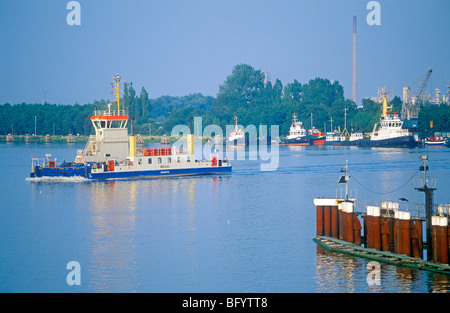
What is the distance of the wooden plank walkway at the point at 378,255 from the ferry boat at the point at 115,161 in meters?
37.9

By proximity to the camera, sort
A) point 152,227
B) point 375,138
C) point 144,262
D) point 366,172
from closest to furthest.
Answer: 1. point 144,262
2. point 152,227
3. point 366,172
4. point 375,138

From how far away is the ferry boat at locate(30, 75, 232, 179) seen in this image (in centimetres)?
7262

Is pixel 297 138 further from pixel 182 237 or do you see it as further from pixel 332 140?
pixel 182 237

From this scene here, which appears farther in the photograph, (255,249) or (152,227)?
(152,227)

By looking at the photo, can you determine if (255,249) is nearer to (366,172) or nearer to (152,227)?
(152,227)

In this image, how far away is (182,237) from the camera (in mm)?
42469

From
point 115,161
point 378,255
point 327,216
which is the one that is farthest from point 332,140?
point 378,255

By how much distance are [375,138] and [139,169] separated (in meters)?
89.5

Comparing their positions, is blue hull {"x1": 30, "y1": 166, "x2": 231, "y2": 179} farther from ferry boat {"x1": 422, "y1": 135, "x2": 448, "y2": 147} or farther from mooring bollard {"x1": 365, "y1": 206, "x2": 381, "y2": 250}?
ferry boat {"x1": 422, "y1": 135, "x2": 448, "y2": 147}

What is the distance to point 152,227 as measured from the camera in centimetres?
4584

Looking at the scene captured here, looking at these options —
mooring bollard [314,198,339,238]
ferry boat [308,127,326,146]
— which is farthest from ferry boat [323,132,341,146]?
mooring bollard [314,198,339,238]

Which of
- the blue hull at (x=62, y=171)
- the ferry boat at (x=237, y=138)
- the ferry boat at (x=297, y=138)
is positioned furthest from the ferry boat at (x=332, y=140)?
the blue hull at (x=62, y=171)

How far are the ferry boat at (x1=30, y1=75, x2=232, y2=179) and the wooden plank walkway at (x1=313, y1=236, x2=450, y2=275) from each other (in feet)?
124
